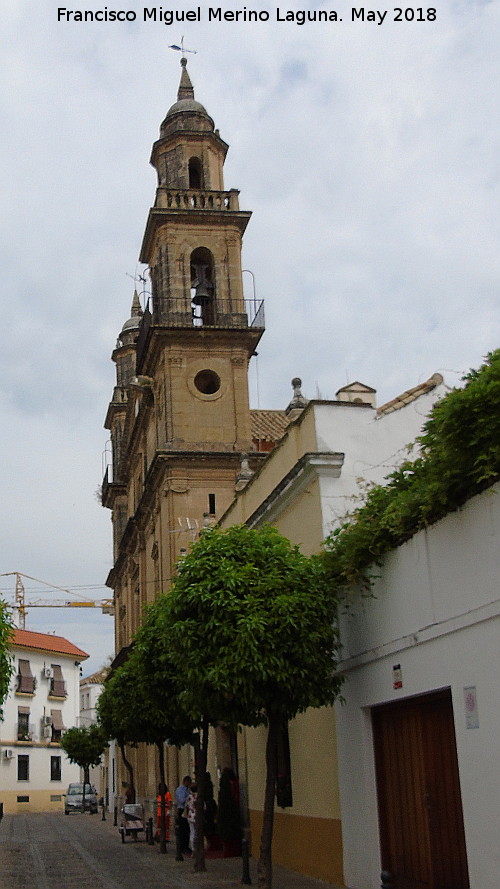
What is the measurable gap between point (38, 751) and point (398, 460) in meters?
48.9

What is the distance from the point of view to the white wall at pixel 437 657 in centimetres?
943

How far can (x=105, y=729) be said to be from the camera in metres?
27.7

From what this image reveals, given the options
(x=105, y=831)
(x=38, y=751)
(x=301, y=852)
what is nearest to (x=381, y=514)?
(x=301, y=852)

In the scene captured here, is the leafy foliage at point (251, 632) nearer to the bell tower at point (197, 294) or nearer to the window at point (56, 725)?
the bell tower at point (197, 294)

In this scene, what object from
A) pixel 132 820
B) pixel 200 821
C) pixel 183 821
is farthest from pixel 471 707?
pixel 132 820

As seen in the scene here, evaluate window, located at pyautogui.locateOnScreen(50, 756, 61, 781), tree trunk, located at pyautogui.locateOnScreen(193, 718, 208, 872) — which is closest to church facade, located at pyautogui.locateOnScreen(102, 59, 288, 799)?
tree trunk, located at pyautogui.locateOnScreen(193, 718, 208, 872)

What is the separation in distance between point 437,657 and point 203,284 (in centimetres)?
2136

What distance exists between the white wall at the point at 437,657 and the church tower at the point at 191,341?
13380 millimetres

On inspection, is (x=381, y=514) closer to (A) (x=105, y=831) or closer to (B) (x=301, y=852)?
(B) (x=301, y=852)

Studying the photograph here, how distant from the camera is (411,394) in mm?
16000

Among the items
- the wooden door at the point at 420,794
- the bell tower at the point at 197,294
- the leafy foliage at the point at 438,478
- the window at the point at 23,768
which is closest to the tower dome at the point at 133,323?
the bell tower at the point at 197,294

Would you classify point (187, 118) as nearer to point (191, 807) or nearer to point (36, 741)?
point (191, 807)

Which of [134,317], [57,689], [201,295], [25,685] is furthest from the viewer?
[57,689]

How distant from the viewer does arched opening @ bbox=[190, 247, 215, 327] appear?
30531 mm
